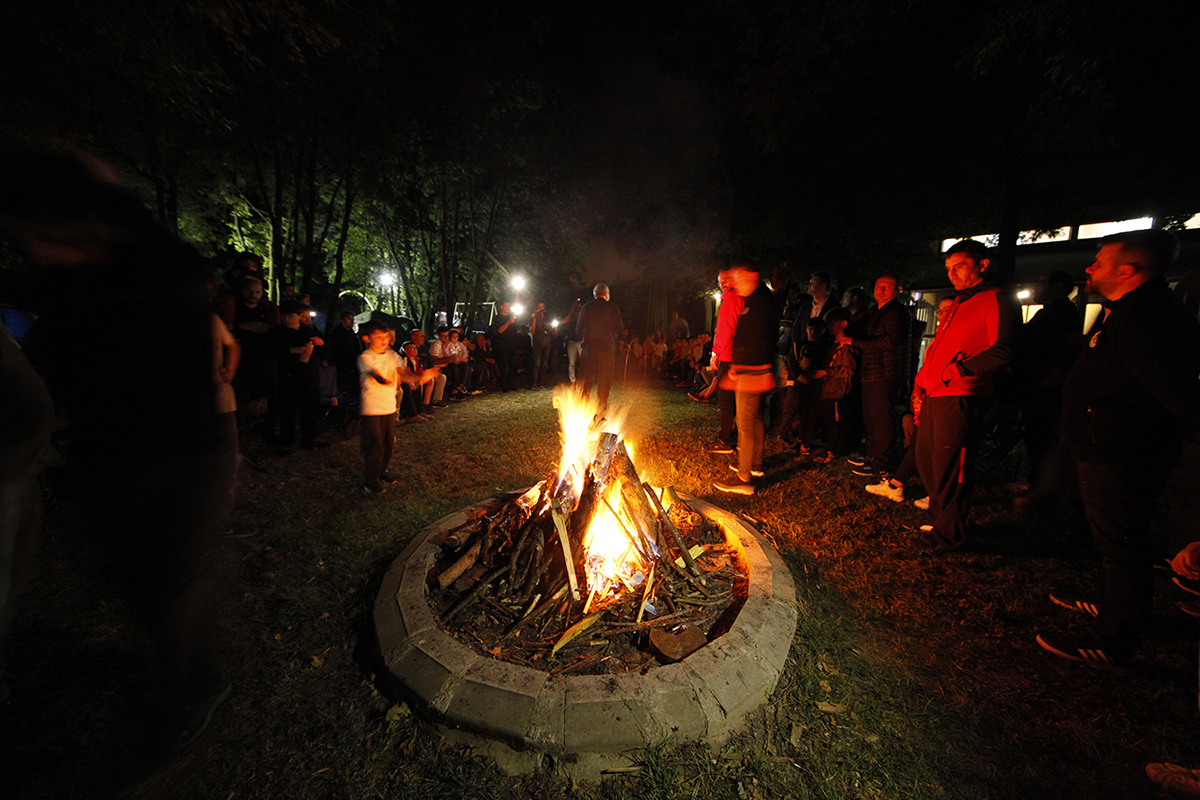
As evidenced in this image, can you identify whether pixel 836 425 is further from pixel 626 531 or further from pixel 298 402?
pixel 298 402

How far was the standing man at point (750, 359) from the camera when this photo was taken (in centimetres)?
476

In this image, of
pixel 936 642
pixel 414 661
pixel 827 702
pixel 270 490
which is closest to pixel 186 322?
pixel 414 661

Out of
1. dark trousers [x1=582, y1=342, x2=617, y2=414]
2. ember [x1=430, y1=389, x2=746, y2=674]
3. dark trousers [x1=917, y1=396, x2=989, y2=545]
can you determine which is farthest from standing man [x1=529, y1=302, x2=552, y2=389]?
dark trousers [x1=917, y1=396, x2=989, y2=545]

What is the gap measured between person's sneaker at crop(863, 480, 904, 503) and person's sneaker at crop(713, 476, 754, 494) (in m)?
1.30

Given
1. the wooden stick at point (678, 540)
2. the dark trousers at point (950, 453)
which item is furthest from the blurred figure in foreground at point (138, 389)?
the dark trousers at point (950, 453)

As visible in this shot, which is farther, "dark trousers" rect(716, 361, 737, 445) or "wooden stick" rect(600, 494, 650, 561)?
"dark trousers" rect(716, 361, 737, 445)

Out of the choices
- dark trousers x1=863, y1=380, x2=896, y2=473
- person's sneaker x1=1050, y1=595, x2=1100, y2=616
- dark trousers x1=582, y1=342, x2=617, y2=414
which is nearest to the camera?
person's sneaker x1=1050, y1=595, x2=1100, y2=616

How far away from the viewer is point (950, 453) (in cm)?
370

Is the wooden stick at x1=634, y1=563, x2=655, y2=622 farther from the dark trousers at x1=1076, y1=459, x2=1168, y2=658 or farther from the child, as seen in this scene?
the child

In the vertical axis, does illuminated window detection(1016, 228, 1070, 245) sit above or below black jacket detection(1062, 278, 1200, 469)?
above

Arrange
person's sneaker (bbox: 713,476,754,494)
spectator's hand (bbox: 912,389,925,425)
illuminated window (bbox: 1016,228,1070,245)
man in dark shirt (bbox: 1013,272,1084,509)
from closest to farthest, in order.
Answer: spectator's hand (bbox: 912,389,925,425) < man in dark shirt (bbox: 1013,272,1084,509) < person's sneaker (bbox: 713,476,754,494) < illuminated window (bbox: 1016,228,1070,245)

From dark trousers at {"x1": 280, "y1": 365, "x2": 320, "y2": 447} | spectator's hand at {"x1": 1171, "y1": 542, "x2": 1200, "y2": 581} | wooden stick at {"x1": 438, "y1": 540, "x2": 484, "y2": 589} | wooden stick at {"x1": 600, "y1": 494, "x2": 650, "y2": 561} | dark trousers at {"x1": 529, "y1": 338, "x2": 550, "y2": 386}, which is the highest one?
dark trousers at {"x1": 529, "y1": 338, "x2": 550, "y2": 386}

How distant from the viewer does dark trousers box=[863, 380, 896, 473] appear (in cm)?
530

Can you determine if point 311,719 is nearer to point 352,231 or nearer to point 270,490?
point 270,490
